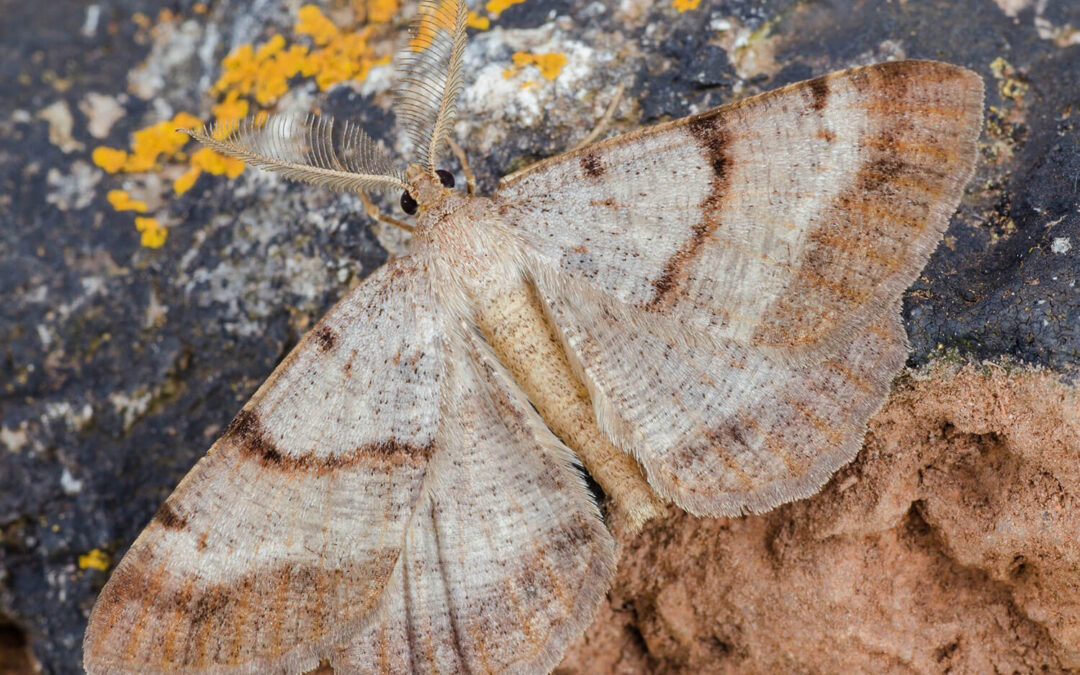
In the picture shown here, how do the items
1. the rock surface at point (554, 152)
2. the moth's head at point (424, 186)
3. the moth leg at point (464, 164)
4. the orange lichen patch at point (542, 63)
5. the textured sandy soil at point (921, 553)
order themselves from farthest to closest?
the orange lichen patch at point (542, 63) → the moth leg at point (464, 164) → the moth's head at point (424, 186) → the rock surface at point (554, 152) → the textured sandy soil at point (921, 553)

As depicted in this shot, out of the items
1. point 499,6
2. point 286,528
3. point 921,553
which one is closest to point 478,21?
point 499,6

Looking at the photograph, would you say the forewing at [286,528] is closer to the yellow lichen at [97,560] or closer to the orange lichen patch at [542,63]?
the yellow lichen at [97,560]

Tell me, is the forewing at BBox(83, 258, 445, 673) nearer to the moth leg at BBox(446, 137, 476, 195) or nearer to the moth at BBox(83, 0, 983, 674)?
the moth at BBox(83, 0, 983, 674)

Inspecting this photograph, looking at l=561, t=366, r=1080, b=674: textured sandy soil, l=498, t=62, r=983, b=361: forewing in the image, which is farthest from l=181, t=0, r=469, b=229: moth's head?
l=561, t=366, r=1080, b=674: textured sandy soil

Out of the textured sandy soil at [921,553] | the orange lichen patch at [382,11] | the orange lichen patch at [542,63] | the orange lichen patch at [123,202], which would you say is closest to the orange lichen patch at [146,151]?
the orange lichen patch at [123,202]

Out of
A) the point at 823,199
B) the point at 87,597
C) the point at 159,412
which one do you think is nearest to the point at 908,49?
the point at 823,199

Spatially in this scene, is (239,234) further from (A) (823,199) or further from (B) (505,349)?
(A) (823,199)

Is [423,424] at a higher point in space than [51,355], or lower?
lower
